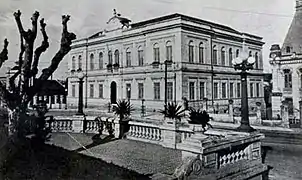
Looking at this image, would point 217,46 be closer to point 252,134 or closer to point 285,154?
point 252,134

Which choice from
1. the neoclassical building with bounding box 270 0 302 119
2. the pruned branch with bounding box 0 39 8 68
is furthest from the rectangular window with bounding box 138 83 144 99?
the pruned branch with bounding box 0 39 8 68

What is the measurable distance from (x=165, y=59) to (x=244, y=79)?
446mm

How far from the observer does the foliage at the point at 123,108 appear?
2.05 m

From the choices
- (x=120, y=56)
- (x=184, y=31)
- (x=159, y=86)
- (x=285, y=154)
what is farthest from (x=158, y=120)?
(x=285, y=154)

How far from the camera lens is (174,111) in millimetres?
1941

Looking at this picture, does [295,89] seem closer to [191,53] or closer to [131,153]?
[191,53]

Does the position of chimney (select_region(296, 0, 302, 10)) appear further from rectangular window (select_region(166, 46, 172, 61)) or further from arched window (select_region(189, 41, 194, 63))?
rectangular window (select_region(166, 46, 172, 61))

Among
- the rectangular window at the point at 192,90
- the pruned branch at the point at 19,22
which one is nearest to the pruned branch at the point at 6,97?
the pruned branch at the point at 19,22

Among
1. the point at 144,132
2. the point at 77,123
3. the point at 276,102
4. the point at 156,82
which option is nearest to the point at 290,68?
the point at 276,102

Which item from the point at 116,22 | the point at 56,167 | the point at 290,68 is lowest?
the point at 56,167

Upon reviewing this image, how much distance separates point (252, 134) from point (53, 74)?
1200 mm

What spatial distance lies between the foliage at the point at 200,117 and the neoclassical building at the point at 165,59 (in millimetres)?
71

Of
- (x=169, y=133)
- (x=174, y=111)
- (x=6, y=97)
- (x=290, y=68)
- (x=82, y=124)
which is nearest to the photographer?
(x=290, y=68)

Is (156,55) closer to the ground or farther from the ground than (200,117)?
farther from the ground
